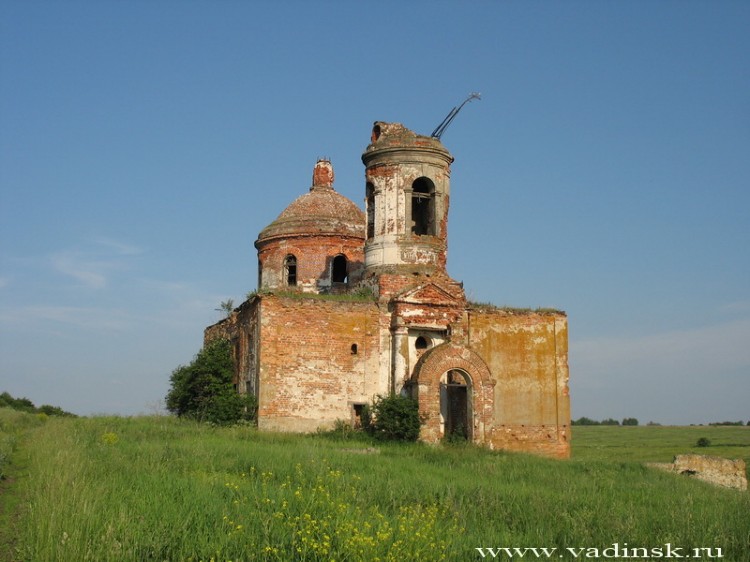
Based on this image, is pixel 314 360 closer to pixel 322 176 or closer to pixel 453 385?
pixel 453 385

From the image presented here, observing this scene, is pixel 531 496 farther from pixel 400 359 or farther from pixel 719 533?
pixel 400 359

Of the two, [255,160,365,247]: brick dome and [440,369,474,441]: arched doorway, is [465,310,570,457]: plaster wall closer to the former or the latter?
[440,369,474,441]: arched doorway

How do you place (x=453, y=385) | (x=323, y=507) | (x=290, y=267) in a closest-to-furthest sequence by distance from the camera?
(x=323, y=507)
(x=453, y=385)
(x=290, y=267)

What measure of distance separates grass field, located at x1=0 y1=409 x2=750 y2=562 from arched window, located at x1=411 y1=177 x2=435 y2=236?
847 centimetres

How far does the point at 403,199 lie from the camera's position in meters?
22.6

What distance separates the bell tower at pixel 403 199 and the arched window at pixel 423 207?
0.03 meters

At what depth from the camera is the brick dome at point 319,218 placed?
90.4ft

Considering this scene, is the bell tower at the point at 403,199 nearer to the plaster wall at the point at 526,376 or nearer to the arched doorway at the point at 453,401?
the plaster wall at the point at 526,376

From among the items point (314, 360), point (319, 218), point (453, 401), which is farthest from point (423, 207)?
point (314, 360)

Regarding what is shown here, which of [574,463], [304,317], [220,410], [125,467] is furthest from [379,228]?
[125,467]

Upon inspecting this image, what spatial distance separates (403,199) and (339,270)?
5.99 metres

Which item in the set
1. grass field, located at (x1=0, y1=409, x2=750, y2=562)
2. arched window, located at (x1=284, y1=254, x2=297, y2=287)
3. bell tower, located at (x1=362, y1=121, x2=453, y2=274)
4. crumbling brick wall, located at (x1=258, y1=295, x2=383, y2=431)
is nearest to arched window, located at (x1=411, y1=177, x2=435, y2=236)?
bell tower, located at (x1=362, y1=121, x2=453, y2=274)

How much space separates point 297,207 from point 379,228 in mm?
6639

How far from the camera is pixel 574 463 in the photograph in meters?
18.2
